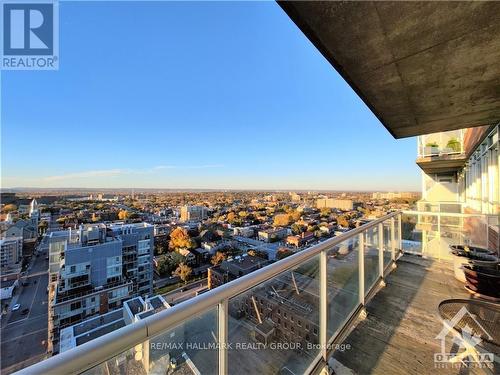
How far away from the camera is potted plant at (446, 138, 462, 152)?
30.4 ft

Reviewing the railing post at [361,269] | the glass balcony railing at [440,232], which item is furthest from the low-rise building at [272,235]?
the railing post at [361,269]

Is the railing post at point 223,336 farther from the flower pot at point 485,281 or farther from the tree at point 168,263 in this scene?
the tree at point 168,263

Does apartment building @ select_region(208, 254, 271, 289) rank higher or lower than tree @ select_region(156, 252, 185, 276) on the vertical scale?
higher

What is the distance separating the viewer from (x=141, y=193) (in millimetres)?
38125

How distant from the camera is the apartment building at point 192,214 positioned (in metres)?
31.5

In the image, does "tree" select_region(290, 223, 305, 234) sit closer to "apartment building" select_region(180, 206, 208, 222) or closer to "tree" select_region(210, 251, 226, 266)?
"tree" select_region(210, 251, 226, 266)

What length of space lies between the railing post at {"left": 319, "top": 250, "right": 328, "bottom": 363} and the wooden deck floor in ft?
0.97

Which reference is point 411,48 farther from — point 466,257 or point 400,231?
point 400,231

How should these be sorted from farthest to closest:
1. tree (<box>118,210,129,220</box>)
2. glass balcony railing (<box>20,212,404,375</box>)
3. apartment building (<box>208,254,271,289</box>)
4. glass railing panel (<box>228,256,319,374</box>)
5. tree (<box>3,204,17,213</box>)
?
tree (<box>118,210,129,220</box>) < tree (<box>3,204,17,213</box>) < apartment building (<box>208,254,271,289</box>) < glass railing panel (<box>228,256,319,374</box>) < glass balcony railing (<box>20,212,404,375</box>)

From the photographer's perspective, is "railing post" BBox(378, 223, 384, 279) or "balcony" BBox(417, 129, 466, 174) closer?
"railing post" BBox(378, 223, 384, 279)

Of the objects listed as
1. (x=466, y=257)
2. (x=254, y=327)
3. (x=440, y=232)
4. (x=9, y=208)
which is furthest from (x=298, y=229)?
(x=254, y=327)

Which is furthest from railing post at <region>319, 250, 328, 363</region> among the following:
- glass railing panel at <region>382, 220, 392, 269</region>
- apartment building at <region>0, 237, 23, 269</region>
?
apartment building at <region>0, 237, 23, 269</region>

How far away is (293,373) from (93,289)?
12430mm

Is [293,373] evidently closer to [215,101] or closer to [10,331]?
[10,331]
